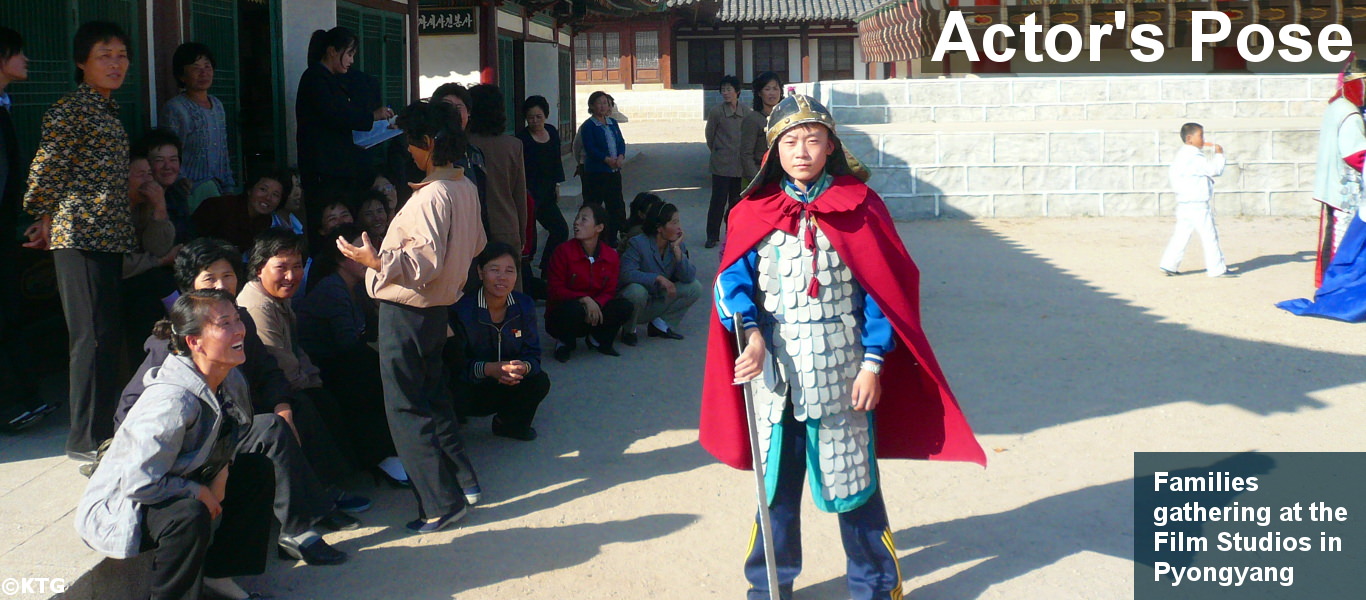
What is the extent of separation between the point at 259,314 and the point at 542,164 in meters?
4.41

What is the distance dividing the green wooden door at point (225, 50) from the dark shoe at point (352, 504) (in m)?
2.63

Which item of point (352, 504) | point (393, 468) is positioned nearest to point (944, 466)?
point (393, 468)

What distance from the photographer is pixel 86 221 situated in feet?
13.5

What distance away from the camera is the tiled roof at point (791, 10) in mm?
31578

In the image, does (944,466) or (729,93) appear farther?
(729,93)

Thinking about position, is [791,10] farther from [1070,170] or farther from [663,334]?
[663,334]

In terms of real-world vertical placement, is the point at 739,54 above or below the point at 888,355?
above

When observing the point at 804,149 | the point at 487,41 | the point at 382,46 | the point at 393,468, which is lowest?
the point at 393,468

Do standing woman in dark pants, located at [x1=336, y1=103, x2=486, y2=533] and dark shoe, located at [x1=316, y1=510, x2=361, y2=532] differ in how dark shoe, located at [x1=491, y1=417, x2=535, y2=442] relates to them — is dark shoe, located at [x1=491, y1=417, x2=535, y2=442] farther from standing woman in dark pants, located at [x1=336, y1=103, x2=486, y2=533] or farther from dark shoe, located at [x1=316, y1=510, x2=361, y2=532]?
dark shoe, located at [x1=316, y1=510, x2=361, y2=532]

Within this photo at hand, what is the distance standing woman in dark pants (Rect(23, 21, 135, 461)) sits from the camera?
13.4ft

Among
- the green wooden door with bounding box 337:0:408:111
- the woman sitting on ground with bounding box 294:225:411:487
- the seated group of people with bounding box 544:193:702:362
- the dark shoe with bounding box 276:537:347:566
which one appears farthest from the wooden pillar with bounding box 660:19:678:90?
the dark shoe with bounding box 276:537:347:566

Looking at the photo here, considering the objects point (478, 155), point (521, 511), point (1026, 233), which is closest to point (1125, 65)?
point (1026, 233)

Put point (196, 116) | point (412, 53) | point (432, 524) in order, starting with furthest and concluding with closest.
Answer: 1. point (412, 53)
2. point (196, 116)
3. point (432, 524)

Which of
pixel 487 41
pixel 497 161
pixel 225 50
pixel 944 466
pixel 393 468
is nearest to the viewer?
pixel 393 468
